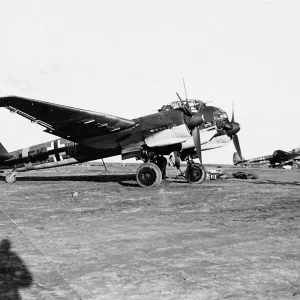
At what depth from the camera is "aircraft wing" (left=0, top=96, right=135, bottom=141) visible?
16391 mm

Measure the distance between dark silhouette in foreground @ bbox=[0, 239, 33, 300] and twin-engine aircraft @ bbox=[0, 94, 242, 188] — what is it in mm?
11569

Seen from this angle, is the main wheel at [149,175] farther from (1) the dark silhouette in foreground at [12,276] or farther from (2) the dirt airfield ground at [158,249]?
(1) the dark silhouette in foreground at [12,276]

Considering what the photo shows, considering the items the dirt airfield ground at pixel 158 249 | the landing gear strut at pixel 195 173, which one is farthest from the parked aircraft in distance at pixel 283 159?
the dirt airfield ground at pixel 158 249

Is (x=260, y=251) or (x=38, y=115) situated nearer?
(x=260, y=251)

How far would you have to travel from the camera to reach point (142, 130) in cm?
1736

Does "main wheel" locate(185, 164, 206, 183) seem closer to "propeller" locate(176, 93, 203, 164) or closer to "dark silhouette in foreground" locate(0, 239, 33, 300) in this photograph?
"propeller" locate(176, 93, 203, 164)

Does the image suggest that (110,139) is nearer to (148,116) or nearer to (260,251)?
(148,116)

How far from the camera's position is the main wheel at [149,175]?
17016 mm

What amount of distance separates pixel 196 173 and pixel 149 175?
367cm

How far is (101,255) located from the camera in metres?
5.61

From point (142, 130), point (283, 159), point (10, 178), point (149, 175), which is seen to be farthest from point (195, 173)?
point (283, 159)

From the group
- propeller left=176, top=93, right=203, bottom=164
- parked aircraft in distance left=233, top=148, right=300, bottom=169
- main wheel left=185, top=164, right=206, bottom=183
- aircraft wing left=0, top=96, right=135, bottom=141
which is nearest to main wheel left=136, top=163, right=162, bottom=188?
aircraft wing left=0, top=96, right=135, bottom=141

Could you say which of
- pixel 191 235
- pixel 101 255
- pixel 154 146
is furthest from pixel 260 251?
pixel 154 146

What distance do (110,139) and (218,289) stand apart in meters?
14.6
